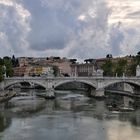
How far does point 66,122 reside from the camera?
102 feet

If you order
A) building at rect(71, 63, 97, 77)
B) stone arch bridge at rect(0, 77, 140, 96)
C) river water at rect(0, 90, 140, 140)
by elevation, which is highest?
building at rect(71, 63, 97, 77)

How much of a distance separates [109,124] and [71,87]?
4787 cm

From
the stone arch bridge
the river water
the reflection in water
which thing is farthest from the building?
the reflection in water

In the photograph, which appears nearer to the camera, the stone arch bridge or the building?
the stone arch bridge

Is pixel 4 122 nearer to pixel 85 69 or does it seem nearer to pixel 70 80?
pixel 70 80

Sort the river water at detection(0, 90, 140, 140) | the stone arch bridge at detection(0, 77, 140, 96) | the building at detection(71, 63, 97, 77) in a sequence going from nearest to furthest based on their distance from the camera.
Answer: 1. the river water at detection(0, 90, 140, 140)
2. the stone arch bridge at detection(0, 77, 140, 96)
3. the building at detection(71, 63, 97, 77)

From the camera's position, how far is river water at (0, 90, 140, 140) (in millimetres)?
26531

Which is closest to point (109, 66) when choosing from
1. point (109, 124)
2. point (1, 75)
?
point (1, 75)

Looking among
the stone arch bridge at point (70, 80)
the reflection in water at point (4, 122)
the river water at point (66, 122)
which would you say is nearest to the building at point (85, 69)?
the stone arch bridge at point (70, 80)

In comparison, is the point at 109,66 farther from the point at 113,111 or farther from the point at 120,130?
the point at 120,130

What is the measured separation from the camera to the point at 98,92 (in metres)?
49.9

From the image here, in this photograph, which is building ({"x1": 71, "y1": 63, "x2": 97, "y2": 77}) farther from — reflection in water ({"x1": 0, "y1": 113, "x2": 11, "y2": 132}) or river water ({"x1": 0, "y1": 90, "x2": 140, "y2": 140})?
reflection in water ({"x1": 0, "y1": 113, "x2": 11, "y2": 132})

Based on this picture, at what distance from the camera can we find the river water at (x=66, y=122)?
26531mm

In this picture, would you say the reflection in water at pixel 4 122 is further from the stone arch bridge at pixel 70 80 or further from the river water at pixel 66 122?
the stone arch bridge at pixel 70 80
